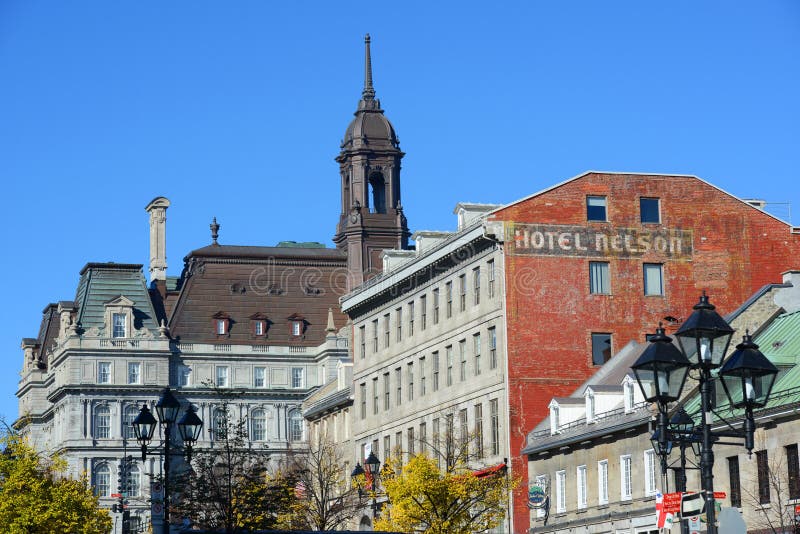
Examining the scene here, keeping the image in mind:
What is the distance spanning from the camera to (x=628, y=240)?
80.4 m

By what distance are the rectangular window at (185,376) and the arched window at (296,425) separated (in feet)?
32.5

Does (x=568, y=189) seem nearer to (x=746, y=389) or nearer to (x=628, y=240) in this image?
(x=628, y=240)

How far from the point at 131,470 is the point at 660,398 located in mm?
128797

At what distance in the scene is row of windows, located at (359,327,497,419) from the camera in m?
82.6

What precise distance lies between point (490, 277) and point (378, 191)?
7828cm

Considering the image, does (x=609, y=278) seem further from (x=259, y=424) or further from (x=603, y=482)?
(x=259, y=424)

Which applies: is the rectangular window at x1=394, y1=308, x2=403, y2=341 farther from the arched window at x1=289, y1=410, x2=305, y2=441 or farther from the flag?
the arched window at x1=289, y1=410, x2=305, y2=441

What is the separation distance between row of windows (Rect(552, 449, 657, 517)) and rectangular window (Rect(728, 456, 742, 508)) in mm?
4052

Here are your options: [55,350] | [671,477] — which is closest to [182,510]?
[671,477]

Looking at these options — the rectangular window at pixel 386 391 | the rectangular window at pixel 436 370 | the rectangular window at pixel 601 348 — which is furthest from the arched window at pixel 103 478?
the rectangular window at pixel 601 348

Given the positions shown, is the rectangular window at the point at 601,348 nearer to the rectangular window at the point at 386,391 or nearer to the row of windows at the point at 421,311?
the row of windows at the point at 421,311

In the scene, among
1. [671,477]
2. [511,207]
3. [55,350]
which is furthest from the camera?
[55,350]

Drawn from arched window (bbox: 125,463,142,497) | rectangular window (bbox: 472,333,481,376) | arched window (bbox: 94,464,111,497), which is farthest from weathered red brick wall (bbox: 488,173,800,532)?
arched window (bbox: 94,464,111,497)

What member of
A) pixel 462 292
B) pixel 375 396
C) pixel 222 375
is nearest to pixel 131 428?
pixel 222 375
